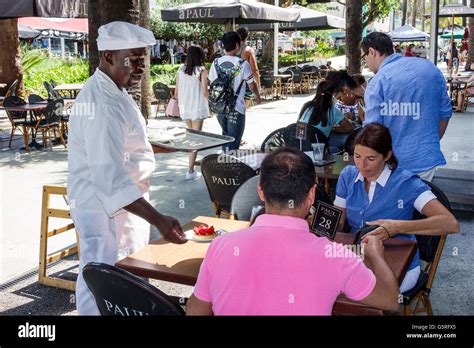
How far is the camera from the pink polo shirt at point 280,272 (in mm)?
1890

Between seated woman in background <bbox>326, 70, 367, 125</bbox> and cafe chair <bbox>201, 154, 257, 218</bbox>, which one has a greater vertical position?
seated woman in background <bbox>326, 70, 367, 125</bbox>

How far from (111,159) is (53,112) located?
772 cm

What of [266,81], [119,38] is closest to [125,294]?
[119,38]

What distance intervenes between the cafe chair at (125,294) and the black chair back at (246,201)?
4.80ft

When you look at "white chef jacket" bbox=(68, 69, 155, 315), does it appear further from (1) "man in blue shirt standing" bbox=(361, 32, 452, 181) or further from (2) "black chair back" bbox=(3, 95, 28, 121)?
(2) "black chair back" bbox=(3, 95, 28, 121)

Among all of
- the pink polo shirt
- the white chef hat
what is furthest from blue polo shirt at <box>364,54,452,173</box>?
the pink polo shirt

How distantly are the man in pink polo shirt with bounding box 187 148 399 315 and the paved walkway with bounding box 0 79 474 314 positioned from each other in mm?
2466

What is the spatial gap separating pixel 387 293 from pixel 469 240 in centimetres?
379

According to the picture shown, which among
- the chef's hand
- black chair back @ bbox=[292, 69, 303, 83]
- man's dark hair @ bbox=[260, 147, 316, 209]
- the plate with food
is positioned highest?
black chair back @ bbox=[292, 69, 303, 83]

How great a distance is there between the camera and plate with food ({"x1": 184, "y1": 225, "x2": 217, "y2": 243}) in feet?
10.0

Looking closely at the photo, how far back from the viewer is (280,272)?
1888mm

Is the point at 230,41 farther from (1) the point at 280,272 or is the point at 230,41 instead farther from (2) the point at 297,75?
(2) the point at 297,75
